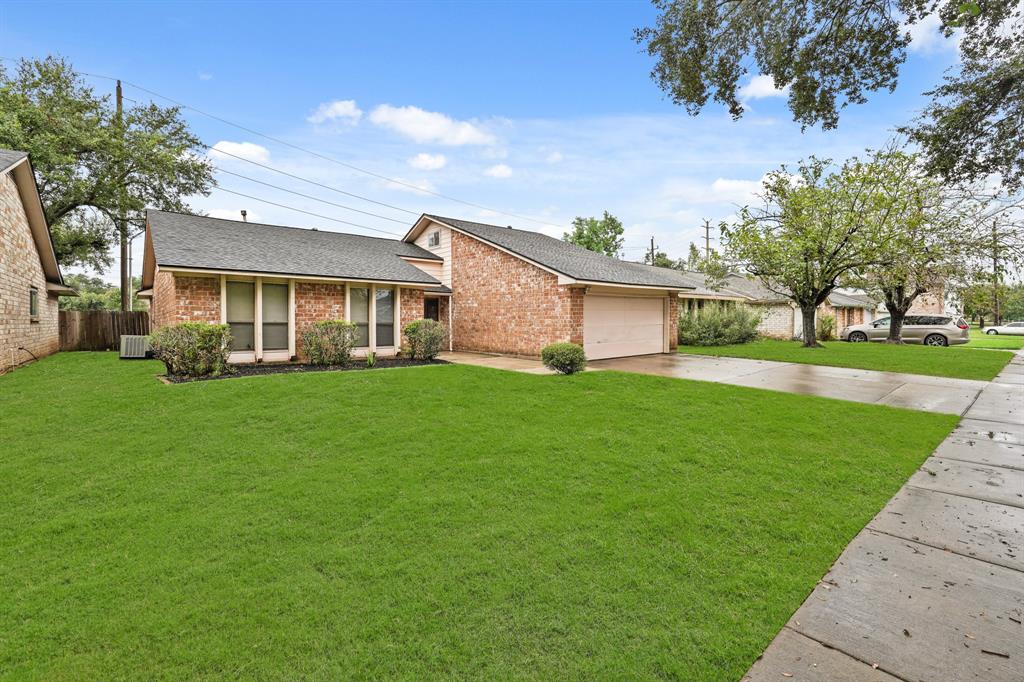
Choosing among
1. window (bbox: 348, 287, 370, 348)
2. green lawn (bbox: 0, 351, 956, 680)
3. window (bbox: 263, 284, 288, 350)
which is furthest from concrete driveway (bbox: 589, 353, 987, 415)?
window (bbox: 263, 284, 288, 350)

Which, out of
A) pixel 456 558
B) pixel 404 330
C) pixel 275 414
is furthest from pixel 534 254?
pixel 456 558

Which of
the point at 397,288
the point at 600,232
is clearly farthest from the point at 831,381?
the point at 600,232

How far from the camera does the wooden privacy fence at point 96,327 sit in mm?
17703

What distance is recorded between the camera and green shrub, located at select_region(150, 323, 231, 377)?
29.7ft

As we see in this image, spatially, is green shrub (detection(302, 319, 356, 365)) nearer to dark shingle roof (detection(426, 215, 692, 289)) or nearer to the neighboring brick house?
dark shingle roof (detection(426, 215, 692, 289))

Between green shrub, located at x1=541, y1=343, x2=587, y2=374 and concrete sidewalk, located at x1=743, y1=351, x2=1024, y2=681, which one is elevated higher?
green shrub, located at x1=541, y1=343, x2=587, y2=374

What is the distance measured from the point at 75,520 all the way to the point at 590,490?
4.41 meters

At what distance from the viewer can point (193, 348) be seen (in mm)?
9203

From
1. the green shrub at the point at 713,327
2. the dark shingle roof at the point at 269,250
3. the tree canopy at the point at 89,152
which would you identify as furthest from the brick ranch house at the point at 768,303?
the tree canopy at the point at 89,152

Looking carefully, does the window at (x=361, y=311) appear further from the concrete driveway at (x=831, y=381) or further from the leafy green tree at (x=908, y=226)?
the leafy green tree at (x=908, y=226)

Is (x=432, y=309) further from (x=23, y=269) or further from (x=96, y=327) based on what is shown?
(x=96, y=327)

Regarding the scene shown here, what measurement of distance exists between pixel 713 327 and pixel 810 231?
5241 millimetres

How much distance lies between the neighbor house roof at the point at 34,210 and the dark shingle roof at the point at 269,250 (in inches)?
99.7

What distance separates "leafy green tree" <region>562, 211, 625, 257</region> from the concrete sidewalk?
1437 inches
